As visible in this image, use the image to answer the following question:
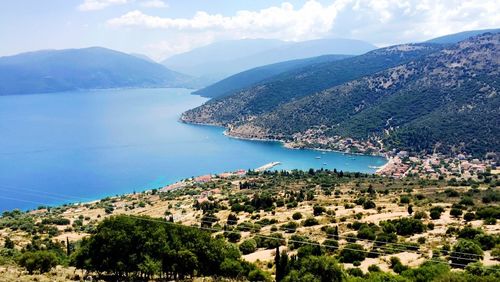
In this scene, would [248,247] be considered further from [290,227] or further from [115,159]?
[115,159]

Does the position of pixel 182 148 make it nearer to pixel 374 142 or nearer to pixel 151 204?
pixel 374 142

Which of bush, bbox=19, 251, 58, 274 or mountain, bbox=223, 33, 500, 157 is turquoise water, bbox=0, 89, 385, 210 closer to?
mountain, bbox=223, 33, 500, 157

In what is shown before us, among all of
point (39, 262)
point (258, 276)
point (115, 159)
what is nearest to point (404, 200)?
point (258, 276)

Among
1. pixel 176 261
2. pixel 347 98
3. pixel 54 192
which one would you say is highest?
pixel 347 98

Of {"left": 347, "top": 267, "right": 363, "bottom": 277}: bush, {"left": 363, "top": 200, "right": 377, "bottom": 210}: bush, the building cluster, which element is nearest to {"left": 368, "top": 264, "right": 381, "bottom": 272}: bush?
{"left": 347, "top": 267, "right": 363, "bottom": 277}: bush

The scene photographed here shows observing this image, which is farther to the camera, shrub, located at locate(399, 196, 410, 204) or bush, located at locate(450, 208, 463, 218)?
shrub, located at locate(399, 196, 410, 204)

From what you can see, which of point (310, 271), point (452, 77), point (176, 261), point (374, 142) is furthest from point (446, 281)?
point (452, 77)

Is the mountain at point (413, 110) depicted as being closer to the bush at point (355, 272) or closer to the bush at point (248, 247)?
the bush at point (248, 247)
